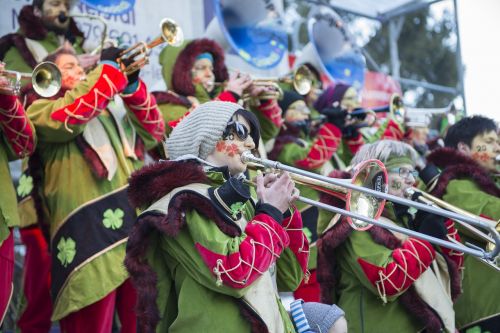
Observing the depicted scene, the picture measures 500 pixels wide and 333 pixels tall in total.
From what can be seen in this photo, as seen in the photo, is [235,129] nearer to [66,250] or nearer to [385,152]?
[385,152]

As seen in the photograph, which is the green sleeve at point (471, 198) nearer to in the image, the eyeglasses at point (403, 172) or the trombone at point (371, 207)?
the eyeglasses at point (403, 172)

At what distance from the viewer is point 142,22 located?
652cm

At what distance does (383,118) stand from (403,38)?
59.4ft

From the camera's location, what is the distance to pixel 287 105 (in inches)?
255

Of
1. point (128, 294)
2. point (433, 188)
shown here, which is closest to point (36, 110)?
point (128, 294)

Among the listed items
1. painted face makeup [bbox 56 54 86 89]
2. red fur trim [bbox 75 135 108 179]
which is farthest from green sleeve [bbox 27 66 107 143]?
painted face makeup [bbox 56 54 86 89]

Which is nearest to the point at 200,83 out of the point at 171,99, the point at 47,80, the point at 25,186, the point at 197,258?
the point at 171,99

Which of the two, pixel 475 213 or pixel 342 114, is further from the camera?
pixel 342 114

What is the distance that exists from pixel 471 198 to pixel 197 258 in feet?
7.84

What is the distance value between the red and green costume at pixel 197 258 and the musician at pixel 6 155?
1.11 metres

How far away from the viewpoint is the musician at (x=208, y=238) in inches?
124

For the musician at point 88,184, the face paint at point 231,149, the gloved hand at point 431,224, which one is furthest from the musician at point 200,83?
the face paint at point 231,149

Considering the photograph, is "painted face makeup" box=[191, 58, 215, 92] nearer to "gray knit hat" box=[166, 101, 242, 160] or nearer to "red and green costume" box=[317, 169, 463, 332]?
"red and green costume" box=[317, 169, 463, 332]

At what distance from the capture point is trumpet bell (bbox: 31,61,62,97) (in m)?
4.58
